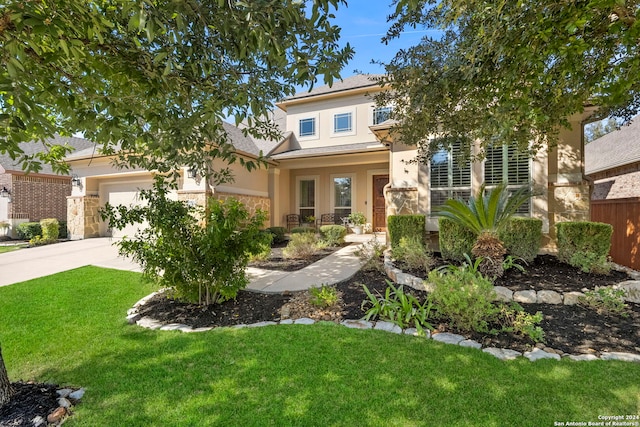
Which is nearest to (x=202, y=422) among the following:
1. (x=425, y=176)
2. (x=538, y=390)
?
(x=538, y=390)

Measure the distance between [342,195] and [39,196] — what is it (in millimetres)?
15187

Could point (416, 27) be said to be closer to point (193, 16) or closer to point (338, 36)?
point (338, 36)

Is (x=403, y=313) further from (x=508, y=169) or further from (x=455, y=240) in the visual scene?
(x=508, y=169)

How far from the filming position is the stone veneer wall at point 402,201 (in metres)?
8.30

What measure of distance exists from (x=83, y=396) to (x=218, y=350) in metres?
1.22

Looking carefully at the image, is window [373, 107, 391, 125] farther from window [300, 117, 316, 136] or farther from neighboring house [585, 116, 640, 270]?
neighboring house [585, 116, 640, 270]

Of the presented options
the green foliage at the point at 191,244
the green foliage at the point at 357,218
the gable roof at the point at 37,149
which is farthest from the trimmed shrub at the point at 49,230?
the green foliage at the point at 357,218

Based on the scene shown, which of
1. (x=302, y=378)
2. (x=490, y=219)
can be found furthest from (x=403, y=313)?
(x=490, y=219)

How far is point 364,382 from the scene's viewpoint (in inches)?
109

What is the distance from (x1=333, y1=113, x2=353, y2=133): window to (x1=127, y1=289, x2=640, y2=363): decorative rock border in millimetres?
10495

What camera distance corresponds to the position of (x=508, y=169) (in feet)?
24.0

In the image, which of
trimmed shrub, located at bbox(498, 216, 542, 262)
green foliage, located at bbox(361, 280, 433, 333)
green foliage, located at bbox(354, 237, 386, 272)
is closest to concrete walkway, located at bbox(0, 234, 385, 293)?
green foliage, located at bbox(354, 237, 386, 272)

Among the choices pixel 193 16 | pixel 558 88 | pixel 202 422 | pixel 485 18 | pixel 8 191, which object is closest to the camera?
pixel 193 16

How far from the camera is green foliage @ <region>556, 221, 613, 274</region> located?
5.42m
